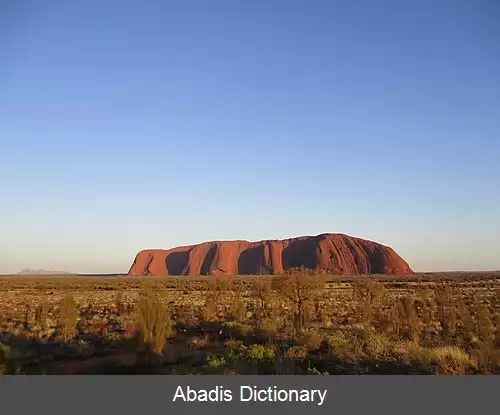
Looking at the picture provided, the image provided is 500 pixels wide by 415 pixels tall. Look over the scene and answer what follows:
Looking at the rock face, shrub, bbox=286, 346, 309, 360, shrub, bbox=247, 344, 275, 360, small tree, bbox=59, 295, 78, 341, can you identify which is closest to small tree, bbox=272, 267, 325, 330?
shrub, bbox=286, 346, 309, 360

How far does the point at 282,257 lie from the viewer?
94312mm

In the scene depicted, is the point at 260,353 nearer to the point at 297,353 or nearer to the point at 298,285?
the point at 297,353

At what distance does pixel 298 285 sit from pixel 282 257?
7974 cm

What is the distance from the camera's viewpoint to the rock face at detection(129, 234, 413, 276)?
3460 inches

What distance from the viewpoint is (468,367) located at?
293 inches

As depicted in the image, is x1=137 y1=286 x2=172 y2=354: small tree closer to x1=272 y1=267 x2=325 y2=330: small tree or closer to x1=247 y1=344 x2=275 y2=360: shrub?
x1=247 y1=344 x2=275 y2=360: shrub

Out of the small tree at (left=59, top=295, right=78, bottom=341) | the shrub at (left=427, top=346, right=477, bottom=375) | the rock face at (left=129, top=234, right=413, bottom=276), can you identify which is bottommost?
the shrub at (left=427, top=346, right=477, bottom=375)

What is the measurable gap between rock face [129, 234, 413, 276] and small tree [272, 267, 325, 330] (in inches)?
2572

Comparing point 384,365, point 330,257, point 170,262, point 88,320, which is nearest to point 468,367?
point 384,365

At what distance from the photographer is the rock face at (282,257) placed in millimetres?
87875

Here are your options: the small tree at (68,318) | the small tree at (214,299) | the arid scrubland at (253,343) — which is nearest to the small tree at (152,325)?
the arid scrubland at (253,343)

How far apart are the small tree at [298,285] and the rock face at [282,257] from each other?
65.3 m
